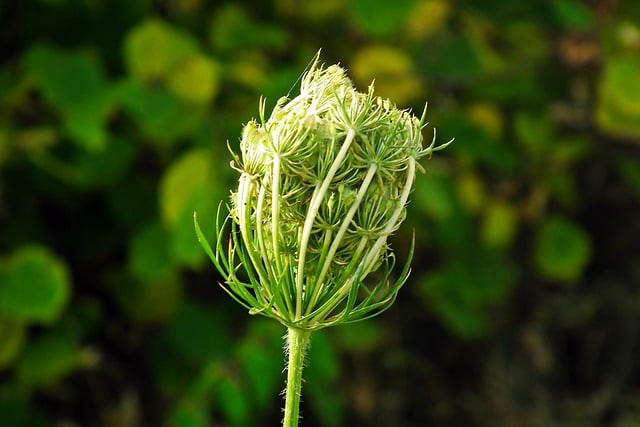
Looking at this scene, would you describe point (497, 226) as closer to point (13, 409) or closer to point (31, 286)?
point (31, 286)

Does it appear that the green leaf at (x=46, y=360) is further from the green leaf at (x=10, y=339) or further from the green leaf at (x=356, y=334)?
the green leaf at (x=356, y=334)

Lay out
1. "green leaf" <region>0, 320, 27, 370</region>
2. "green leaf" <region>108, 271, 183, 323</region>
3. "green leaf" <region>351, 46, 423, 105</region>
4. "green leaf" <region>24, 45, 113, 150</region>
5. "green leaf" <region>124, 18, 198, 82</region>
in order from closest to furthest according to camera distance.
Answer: "green leaf" <region>24, 45, 113, 150</region> → "green leaf" <region>124, 18, 198, 82</region> → "green leaf" <region>0, 320, 27, 370</region> → "green leaf" <region>351, 46, 423, 105</region> → "green leaf" <region>108, 271, 183, 323</region>

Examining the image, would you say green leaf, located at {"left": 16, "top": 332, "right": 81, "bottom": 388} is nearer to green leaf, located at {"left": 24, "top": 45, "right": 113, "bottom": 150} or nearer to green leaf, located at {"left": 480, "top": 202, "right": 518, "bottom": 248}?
green leaf, located at {"left": 24, "top": 45, "right": 113, "bottom": 150}


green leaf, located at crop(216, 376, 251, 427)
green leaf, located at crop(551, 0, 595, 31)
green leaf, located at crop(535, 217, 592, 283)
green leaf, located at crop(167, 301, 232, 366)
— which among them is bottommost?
green leaf, located at crop(216, 376, 251, 427)

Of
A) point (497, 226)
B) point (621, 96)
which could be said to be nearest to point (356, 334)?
point (497, 226)

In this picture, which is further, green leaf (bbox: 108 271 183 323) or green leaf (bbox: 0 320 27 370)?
green leaf (bbox: 108 271 183 323)

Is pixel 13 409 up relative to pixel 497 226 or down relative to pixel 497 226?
down

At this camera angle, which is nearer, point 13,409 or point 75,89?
point 75,89

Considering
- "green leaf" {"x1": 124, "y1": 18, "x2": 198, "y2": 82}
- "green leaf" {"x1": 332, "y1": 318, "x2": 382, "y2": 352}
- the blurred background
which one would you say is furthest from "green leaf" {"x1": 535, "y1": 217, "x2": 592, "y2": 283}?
"green leaf" {"x1": 124, "y1": 18, "x2": 198, "y2": 82}
